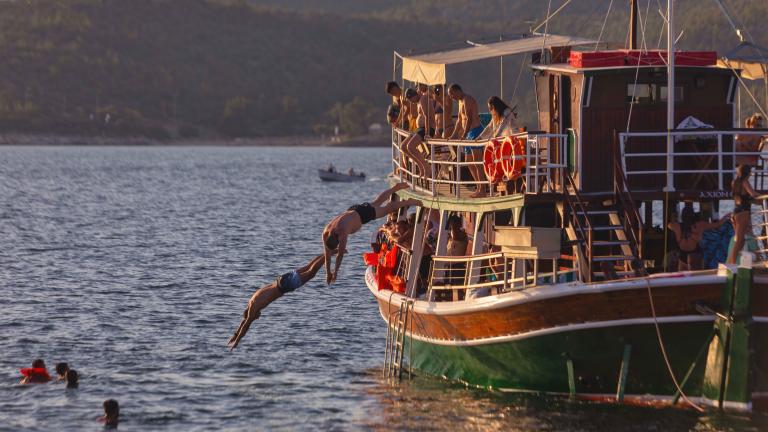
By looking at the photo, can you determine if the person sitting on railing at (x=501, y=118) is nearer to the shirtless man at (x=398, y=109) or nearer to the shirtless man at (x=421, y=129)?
the shirtless man at (x=421, y=129)

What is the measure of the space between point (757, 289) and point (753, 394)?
1973 mm

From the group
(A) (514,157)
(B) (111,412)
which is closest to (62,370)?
(B) (111,412)

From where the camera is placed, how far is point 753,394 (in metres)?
22.3

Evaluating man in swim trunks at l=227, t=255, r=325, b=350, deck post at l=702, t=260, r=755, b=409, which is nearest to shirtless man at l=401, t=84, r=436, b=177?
man in swim trunks at l=227, t=255, r=325, b=350

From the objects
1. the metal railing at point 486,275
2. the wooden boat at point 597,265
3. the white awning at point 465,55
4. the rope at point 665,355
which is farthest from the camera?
the white awning at point 465,55

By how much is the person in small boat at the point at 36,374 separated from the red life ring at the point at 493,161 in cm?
964

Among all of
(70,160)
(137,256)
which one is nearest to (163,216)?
(137,256)

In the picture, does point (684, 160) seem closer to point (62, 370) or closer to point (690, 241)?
point (690, 241)

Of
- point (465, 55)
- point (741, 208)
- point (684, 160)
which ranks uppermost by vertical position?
point (465, 55)

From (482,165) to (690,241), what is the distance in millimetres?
4998

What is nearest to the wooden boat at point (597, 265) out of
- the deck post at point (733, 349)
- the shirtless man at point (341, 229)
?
the deck post at point (733, 349)

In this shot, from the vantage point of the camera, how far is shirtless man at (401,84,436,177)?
89.9 feet

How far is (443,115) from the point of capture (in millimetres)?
29156

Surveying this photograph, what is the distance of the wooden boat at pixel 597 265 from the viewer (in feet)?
71.5
